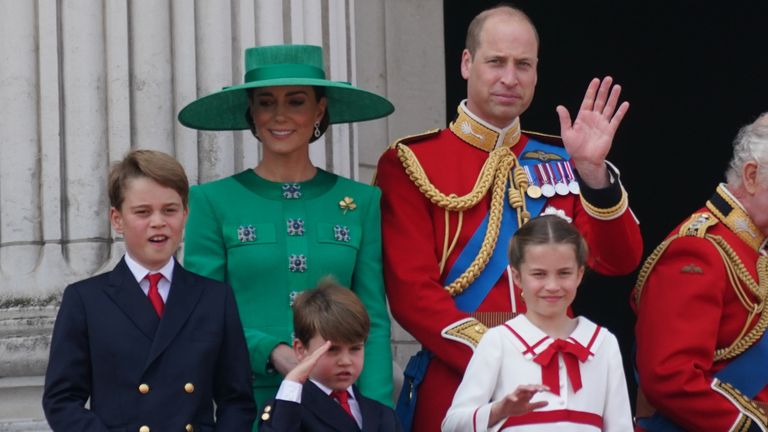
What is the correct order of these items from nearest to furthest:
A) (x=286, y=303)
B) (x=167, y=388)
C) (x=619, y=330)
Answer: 1. (x=167, y=388)
2. (x=286, y=303)
3. (x=619, y=330)

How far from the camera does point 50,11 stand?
514cm

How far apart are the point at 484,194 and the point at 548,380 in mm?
775

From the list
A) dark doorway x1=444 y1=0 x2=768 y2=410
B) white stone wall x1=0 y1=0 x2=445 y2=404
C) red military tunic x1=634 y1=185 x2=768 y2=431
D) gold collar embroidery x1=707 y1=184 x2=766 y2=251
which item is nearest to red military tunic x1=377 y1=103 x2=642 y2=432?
red military tunic x1=634 y1=185 x2=768 y2=431

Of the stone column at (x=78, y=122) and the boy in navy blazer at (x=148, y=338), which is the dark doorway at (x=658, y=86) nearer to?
the stone column at (x=78, y=122)

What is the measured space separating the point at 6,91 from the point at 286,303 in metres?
1.23

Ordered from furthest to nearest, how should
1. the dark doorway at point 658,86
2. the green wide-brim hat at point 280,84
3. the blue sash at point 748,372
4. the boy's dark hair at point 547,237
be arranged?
the dark doorway at point 658,86 < the blue sash at point 748,372 < the green wide-brim hat at point 280,84 < the boy's dark hair at point 547,237

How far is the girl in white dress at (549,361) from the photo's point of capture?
417cm

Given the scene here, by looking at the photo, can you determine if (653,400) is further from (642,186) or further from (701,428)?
(642,186)

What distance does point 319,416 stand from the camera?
162 inches

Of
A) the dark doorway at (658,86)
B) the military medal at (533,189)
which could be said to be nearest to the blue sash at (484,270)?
the military medal at (533,189)

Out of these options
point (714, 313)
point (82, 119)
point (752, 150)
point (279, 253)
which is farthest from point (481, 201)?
point (82, 119)

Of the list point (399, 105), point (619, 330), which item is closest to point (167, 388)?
point (399, 105)

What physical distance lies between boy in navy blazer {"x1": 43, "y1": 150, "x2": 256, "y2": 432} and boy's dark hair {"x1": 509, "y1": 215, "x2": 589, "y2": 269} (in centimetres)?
72

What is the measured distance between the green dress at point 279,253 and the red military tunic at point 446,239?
0.09 meters
